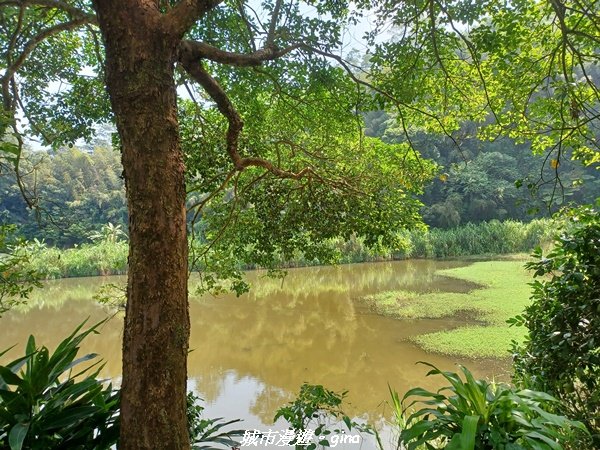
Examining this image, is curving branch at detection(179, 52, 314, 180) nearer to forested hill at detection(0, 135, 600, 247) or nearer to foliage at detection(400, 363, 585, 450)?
foliage at detection(400, 363, 585, 450)

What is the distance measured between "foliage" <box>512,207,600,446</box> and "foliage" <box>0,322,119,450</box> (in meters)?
1.60

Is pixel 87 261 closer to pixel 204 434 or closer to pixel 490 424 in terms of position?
pixel 204 434

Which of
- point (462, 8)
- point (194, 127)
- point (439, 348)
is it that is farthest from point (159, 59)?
point (439, 348)

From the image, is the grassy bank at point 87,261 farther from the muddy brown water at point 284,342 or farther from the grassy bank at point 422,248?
the muddy brown water at point 284,342

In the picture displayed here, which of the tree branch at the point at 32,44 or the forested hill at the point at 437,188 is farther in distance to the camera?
the forested hill at the point at 437,188

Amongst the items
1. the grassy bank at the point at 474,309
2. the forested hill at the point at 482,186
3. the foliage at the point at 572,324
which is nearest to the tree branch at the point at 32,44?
the foliage at the point at 572,324

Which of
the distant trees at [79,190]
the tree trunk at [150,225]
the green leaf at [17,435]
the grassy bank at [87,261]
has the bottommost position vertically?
the grassy bank at [87,261]

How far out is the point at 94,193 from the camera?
Result: 1861 cm

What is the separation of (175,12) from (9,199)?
2050 centimetres

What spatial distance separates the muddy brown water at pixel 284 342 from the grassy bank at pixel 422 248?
2.23 meters

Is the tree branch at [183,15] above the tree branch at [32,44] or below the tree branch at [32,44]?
below

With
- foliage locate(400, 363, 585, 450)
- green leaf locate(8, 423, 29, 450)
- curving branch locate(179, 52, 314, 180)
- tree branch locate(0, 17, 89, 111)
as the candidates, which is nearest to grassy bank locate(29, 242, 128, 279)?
tree branch locate(0, 17, 89, 111)

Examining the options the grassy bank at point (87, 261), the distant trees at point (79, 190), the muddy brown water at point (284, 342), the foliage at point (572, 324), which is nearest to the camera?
the foliage at point (572, 324)

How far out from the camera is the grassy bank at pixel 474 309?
5.26 metres
